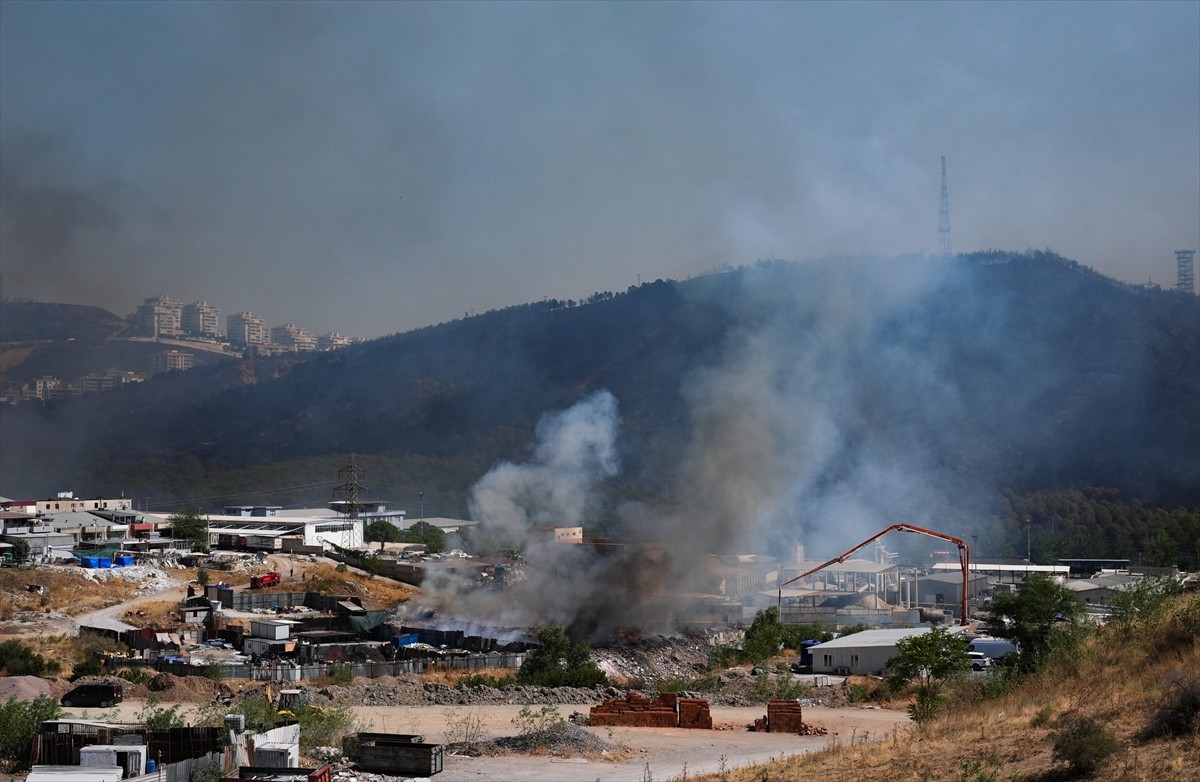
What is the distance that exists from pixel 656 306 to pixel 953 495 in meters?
91.7

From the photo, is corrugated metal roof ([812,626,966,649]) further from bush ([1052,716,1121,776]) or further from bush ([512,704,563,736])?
bush ([1052,716,1121,776])

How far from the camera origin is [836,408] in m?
108

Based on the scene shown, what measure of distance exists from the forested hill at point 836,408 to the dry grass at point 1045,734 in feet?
130

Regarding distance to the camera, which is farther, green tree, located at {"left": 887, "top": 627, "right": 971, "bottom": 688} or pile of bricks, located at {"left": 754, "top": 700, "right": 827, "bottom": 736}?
green tree, located at {"left": 887, "top": 627, "right": 971, "bottom": 688}

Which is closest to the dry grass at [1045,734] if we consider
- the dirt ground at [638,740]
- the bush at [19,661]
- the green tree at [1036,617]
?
the dirt ground at [638,740]

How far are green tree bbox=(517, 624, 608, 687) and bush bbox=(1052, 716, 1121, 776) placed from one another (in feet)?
72.9

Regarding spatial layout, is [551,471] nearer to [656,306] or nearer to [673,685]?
[673,685]

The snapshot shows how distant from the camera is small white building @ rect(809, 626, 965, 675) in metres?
40.5

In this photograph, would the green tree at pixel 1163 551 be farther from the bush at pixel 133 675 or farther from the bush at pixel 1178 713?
the bush at pixel 1178 713

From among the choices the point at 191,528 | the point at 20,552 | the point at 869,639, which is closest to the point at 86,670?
the point at 869,639

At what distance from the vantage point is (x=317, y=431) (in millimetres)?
193000

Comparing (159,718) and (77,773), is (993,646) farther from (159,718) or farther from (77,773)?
(77,773)

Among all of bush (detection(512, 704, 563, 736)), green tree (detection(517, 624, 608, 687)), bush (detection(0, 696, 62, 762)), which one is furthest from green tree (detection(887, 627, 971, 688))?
bush (detection(0, 696, 62, 762))

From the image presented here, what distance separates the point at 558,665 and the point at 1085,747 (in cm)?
2493
